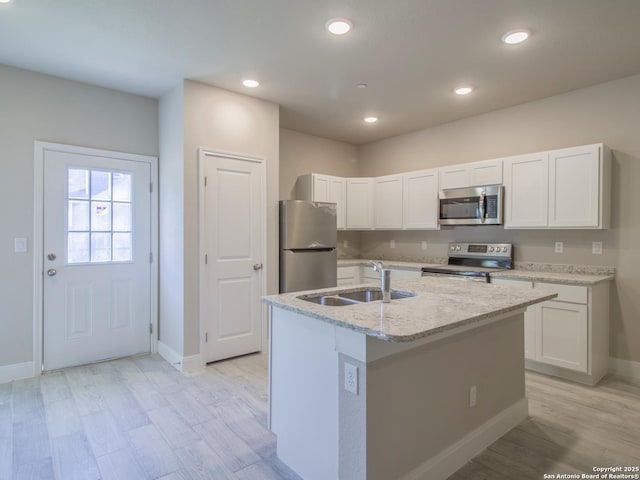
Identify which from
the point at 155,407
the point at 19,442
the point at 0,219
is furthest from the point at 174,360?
the point at 0,219

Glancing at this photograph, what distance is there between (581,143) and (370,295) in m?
2.85

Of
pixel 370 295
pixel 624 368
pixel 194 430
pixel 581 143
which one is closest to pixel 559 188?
pixel 581 143

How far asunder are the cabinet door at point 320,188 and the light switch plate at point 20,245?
10.1 feet

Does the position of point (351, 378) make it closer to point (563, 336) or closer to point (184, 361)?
point (184, 361)

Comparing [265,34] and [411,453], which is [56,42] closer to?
[265,34]

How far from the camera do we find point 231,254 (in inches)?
148

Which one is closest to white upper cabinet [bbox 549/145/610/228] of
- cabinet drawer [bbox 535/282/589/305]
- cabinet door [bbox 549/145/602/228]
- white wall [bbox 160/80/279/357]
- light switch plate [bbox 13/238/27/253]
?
cabinet door [bbox 549/145/602/228]

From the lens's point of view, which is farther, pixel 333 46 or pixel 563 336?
pixel 563 336

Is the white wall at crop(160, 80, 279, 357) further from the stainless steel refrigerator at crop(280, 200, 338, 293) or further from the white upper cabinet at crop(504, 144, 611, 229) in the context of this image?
the white upper cabinet at crop(504, 144, 611, 229)

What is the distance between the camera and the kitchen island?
5.20 ft

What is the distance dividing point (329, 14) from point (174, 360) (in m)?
3.28

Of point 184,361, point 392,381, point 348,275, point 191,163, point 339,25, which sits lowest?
point 184,361

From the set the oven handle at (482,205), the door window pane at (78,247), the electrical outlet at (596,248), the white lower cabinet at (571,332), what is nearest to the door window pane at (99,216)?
the door window pane at (78,247)

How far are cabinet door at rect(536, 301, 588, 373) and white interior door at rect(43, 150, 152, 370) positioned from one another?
156 inches
